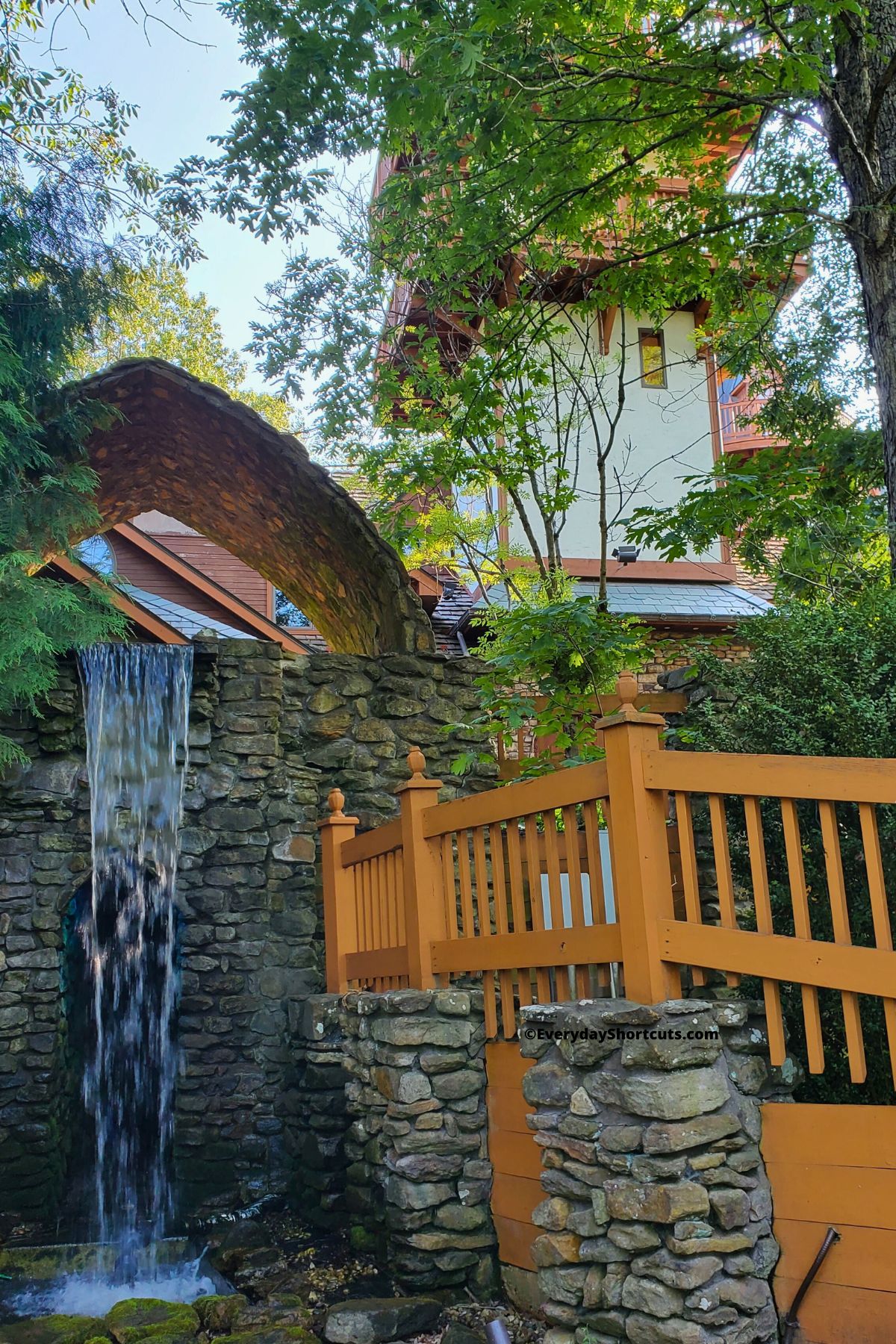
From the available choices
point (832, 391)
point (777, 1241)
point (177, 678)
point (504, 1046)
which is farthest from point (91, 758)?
point (832, 391)

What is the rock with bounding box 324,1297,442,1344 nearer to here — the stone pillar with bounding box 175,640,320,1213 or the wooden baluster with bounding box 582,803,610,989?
the wooden baluster with bounding box 582,803,610,989

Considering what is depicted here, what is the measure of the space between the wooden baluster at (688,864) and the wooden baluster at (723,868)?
77mm

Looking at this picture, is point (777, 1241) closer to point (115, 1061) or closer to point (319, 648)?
point (115, 1061)

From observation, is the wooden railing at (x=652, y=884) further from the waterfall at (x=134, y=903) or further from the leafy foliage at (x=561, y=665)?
the waterfall at (x=134, y=903)

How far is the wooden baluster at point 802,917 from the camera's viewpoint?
2.83 m

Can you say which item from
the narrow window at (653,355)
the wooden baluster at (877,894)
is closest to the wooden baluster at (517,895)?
the wooden baluster at (877,894)

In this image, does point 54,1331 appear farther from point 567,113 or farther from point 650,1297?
point 567,113

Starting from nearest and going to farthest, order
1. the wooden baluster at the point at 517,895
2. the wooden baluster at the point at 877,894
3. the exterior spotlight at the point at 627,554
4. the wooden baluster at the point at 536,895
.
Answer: the wooden baluster at the point at 877,894 → the wooden baluster at the point at 536,895 → the wooden baluster at the point at 517,895 → the exterior spotlight at the point at 627,554

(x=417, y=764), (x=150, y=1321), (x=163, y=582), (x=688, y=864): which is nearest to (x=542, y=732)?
(x=417, y=764)

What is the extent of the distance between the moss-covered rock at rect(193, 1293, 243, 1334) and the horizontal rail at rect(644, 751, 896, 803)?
2.72 metres

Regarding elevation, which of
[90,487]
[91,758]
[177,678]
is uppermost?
[90,487]

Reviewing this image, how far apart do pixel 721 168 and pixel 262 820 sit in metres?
5.14

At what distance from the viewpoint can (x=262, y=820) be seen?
630 centimetres

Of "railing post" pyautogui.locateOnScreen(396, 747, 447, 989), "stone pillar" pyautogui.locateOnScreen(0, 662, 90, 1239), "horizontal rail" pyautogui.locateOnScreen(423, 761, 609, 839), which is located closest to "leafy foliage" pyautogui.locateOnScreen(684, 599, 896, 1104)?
"horizontal rail" pyautogui.locateOnScreen(423, 761, 609, 839)
